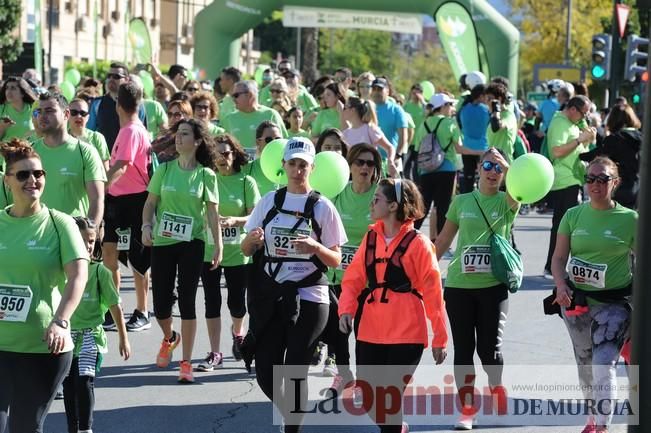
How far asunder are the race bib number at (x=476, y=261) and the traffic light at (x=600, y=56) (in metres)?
17.6

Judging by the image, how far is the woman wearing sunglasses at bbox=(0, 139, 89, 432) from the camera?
5914 millimetres

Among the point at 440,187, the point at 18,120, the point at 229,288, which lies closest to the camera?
the point at 229,288

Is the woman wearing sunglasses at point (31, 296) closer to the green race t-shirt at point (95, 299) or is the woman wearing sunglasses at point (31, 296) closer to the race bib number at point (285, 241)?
the green race t-shirt at point (95, 299)

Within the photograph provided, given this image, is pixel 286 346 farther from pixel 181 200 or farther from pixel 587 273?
pixel 181 200

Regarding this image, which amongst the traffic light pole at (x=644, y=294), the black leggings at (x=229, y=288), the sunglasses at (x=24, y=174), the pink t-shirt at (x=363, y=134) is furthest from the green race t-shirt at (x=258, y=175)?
the traffic light pole at (x=644, y=294)

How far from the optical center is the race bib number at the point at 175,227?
9109mm

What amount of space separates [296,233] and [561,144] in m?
6.47

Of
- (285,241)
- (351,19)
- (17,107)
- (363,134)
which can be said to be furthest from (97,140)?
(351,19)

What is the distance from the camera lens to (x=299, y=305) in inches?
280

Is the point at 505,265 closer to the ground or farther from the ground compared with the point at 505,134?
closer to the ground

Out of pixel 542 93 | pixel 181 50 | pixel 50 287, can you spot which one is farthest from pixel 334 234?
pixel 181 50

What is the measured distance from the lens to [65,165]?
852 centimetres

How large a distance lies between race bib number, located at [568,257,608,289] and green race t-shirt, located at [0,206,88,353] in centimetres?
301

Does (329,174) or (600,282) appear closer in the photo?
(600,282)
